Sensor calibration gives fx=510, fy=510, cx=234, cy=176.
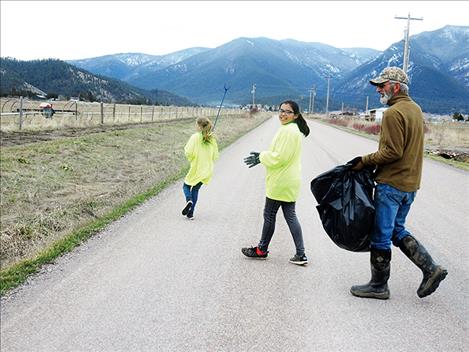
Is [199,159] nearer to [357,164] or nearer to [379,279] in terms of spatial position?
[357,164]

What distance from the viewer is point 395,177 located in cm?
470

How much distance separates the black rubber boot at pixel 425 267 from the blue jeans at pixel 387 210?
19 centimetres

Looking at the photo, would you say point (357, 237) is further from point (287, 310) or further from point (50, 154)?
point (50, 154)

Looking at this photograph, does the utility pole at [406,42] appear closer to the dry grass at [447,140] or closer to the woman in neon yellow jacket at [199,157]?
the dry grass at [447,140]

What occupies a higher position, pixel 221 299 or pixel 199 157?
pixel 199 157

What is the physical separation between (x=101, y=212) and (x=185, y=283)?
3563mm

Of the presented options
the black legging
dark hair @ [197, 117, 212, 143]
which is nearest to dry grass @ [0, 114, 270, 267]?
dark hair @ [197, 117, 212, 143]

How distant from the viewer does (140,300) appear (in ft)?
15.1

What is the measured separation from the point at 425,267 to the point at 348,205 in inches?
35.6

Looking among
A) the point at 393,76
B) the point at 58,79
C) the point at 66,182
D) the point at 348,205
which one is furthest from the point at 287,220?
the point at 58,79

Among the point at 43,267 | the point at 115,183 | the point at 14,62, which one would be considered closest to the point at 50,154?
the point at 115,183

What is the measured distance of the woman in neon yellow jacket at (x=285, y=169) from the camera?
5605 millimetres

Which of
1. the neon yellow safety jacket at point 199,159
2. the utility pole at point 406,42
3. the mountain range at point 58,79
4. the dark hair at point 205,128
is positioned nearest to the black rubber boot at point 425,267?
the neon yellow safety jacket at point 199,159

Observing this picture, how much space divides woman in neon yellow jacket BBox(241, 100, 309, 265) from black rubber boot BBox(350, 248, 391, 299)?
1.01 metres
